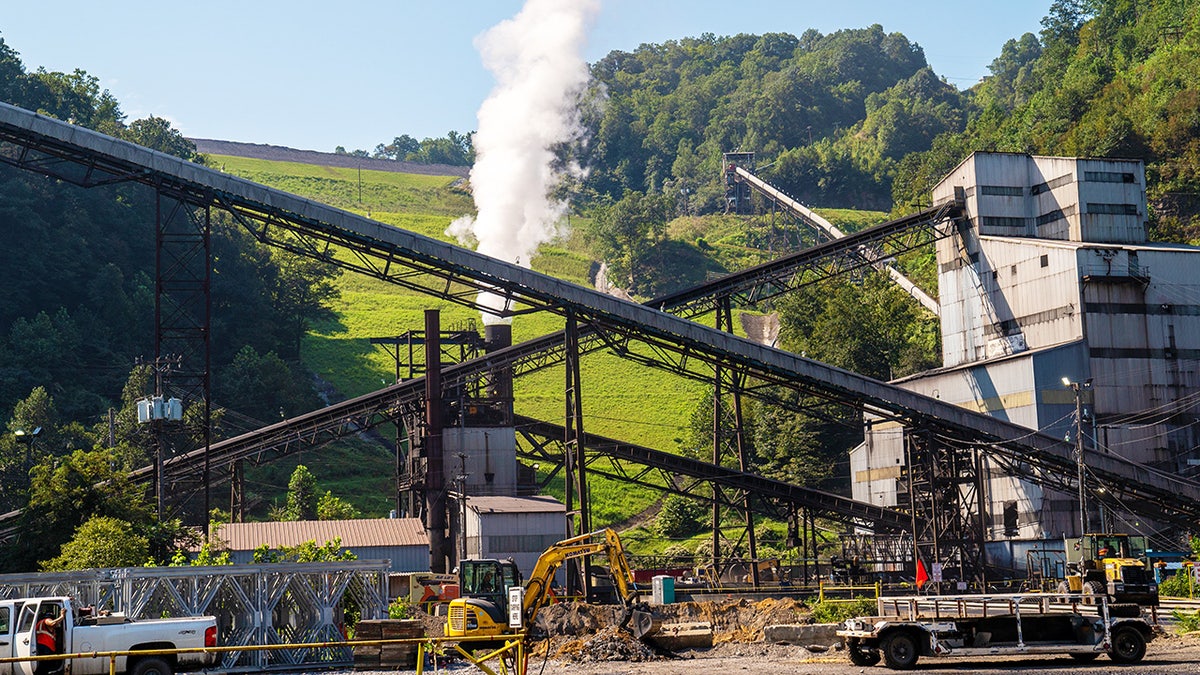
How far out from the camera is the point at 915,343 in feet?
332

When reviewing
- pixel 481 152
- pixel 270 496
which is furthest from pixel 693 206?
pixel 270 496

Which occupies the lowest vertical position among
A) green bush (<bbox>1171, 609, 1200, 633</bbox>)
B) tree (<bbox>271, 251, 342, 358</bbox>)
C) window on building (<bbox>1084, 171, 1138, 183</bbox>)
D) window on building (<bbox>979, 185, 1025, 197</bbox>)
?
green bush (<bbox>1171, 609, 1200, 633</bbox>)

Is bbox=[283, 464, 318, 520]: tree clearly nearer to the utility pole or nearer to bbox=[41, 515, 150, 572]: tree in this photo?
the utility pole

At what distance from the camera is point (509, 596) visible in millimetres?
33656

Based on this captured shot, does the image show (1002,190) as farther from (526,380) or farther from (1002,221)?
(526,380)

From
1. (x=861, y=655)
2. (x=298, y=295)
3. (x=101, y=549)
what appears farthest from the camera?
(x=298, y=295)

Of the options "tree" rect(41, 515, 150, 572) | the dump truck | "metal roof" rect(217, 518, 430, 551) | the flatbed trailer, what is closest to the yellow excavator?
the flatbed trailer

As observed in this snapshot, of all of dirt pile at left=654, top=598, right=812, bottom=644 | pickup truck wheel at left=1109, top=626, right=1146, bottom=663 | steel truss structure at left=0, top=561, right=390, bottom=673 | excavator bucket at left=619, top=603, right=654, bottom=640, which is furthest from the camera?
dirt pile at left=654, top=598, right=812, bottom=644

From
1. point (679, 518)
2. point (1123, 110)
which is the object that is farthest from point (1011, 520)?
point (1123, 110)

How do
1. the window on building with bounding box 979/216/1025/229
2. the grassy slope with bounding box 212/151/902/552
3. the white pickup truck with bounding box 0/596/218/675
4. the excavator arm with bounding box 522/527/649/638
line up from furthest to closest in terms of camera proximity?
the grassy slope with bounding box 212/151/902/552
the window on building with bounding box 979/216/1025/229
the excavator arm with bounding box 522/527/649/638
the white pickup truck with bounding box 0/596/218/675

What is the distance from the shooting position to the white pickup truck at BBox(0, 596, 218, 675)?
2570cm

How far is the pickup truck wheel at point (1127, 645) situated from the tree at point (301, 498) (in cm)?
5201

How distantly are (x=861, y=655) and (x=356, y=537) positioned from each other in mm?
33942

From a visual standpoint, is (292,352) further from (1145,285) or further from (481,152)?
(1145,285)
